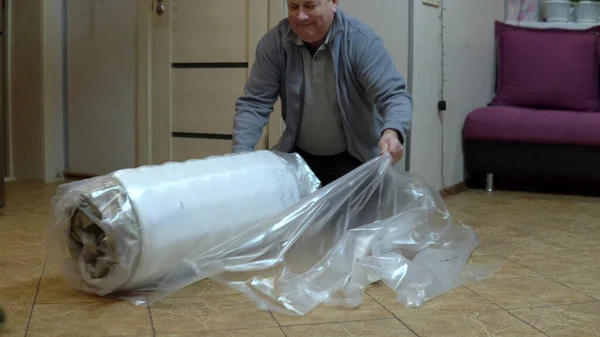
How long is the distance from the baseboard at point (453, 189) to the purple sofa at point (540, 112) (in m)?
0.08

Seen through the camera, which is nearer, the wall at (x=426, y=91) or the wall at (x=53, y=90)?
the wall at (x=426, y=91)

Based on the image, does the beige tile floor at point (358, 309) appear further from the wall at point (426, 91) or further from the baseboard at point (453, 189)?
the baseboard at point (453, 189)

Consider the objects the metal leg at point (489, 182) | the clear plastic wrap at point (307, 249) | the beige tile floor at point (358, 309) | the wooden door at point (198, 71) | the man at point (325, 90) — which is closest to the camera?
the beige tile floor at point (358, 309)

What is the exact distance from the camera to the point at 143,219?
4.93 ft

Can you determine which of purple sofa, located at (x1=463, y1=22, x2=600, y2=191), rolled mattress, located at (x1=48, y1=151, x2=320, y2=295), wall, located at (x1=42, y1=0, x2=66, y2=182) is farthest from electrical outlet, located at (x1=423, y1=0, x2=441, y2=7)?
wall, located at (x1=42, y1=0, x2=66, y2=182)

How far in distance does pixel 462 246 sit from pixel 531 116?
63.7 inches

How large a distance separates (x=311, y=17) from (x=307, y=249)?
63 centimetres

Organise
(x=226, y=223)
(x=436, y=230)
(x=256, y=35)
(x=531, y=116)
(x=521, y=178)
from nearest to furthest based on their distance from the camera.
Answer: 1. (x=226, y=223)
2. (x=436, y=230)
3. (x=256, y=35)
4. (x=531, y=116)
5. (x=521, y=178)

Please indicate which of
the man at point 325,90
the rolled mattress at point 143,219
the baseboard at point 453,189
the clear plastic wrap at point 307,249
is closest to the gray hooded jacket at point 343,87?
the man at point 325,90

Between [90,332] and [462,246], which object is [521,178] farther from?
[90,332]

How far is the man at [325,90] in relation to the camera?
1999 millimetres

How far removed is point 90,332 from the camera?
139 cm

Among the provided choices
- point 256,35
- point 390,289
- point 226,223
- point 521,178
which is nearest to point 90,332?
point 226,223

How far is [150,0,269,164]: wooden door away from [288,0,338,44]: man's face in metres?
1.20
